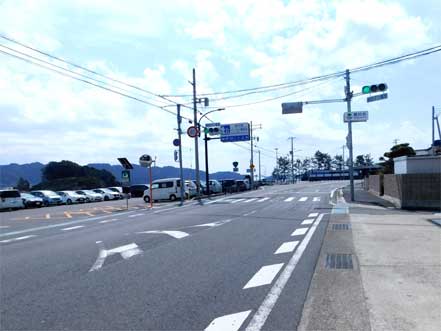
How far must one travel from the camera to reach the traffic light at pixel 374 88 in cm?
2059

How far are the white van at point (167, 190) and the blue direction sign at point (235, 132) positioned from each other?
10418 mm

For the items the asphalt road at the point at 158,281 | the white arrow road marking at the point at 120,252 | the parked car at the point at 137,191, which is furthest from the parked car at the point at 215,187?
the white arrow road marking at the point at 120,252

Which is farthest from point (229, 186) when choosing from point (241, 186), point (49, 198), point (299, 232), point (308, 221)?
point (299, 232)

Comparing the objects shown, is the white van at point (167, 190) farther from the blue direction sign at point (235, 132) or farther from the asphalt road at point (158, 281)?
the asphalt road at point (158, 281)

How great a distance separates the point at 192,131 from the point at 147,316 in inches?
1156

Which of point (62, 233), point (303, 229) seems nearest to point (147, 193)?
point (62, 233)

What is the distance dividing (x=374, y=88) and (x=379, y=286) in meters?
17.0

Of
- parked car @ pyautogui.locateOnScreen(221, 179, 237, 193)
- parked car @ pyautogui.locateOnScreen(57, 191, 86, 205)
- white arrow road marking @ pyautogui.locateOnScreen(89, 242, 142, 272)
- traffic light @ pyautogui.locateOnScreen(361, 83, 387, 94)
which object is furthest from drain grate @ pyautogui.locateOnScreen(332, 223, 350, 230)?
parked car @ pyautogui.locateOnScreen(221, 179, 237, 193)

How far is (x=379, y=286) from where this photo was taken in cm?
598

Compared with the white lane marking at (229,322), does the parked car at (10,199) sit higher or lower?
higher

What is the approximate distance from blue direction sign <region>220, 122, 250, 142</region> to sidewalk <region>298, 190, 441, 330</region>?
1275 inches

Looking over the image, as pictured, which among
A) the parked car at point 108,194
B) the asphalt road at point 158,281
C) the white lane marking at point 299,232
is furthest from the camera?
the parked car at point 108,194

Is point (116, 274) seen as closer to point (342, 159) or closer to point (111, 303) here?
point (111, 303)

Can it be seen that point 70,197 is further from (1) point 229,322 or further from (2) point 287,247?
(1) point 229,322
